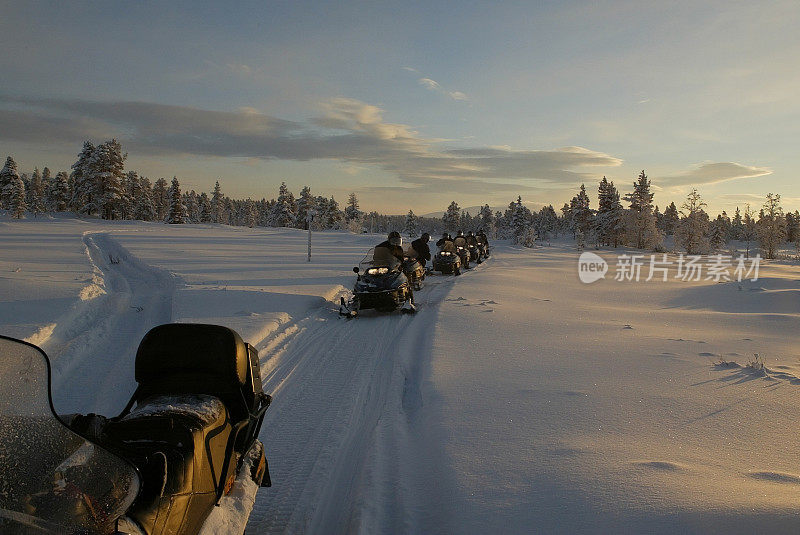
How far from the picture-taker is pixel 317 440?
4836mm

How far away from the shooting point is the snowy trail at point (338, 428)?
11.9ft

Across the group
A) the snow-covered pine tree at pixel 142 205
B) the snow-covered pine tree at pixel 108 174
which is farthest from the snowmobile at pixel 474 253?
the snow-covered pine tree at pixel 142 205

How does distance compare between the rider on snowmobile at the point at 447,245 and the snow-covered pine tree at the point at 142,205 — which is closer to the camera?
the rider on snowmobile at the point at 447,245

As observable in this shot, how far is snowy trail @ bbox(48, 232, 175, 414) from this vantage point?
6004mm

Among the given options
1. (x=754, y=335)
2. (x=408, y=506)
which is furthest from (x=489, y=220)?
(x=408, y=506)

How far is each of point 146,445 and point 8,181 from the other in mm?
77780

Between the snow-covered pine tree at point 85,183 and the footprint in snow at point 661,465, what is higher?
the snow-covered pine tree at point 85,183

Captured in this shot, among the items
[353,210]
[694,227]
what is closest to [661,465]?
[694,227]

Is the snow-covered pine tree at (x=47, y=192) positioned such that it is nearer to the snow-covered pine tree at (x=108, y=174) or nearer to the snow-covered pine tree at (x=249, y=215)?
the snow-covered pine tree at (x=108, y=174)

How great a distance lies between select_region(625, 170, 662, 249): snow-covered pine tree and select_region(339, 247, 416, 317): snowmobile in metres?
58.5

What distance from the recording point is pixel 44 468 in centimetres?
192

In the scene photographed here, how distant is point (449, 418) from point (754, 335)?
315 inches

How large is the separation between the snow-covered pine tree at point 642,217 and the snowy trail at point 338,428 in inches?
2431

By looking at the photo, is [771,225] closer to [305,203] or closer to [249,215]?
[305,203]
